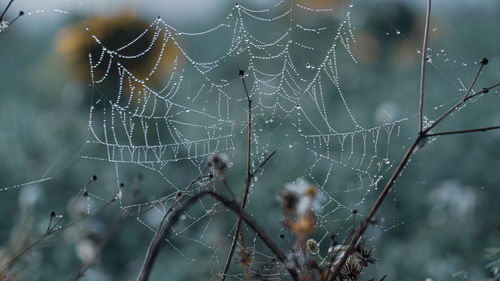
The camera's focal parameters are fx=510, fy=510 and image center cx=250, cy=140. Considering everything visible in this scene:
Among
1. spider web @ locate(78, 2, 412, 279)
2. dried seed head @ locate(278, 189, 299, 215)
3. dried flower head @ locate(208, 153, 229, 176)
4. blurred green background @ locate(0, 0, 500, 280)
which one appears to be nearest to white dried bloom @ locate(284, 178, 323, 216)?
dried seed head @ locate(278, 189, 299, 215)

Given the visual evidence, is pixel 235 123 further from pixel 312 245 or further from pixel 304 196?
pixel 304 196

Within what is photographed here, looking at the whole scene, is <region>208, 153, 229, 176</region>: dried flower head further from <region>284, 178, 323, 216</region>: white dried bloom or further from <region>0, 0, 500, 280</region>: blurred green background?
<region>0, 0, 500, 280</region>: blurred green background

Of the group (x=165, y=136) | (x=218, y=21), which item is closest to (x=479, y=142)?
(x=165, y=136)

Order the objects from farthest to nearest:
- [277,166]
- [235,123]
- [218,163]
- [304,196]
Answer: [277,166], [235,123], [218,163], [304,196]

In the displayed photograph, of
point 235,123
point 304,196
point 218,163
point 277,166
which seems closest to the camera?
point 304,196

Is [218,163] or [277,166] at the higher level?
[277,166]

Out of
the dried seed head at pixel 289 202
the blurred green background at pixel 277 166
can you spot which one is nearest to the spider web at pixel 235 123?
the blurred green background at pixel 277 166

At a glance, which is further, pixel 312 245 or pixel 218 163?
pixel 312 245

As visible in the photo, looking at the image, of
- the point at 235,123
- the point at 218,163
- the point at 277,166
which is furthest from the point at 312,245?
the point at 277,166

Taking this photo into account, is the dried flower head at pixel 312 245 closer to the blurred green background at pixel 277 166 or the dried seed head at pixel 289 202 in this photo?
the dried seed head at pixel 289 202

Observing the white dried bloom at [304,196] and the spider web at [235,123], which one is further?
the spider web at [235,123]
